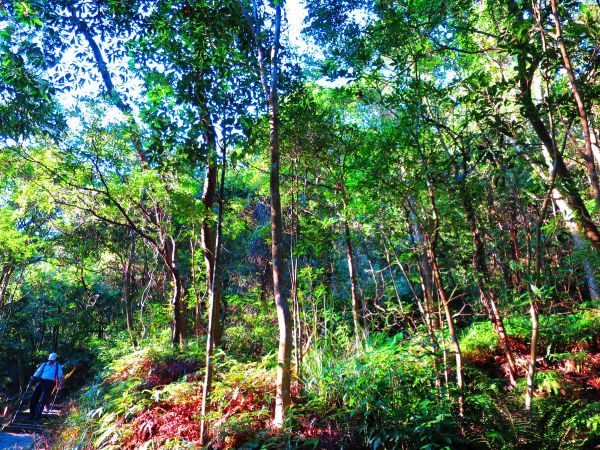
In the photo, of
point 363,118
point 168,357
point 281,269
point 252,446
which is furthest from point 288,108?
point 363,118

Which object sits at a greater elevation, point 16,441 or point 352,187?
point 352,187

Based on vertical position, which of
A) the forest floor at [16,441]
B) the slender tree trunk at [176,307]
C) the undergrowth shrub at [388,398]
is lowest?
the forest floor at [16,441]

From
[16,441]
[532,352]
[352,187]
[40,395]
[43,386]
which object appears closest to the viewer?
[532,352]

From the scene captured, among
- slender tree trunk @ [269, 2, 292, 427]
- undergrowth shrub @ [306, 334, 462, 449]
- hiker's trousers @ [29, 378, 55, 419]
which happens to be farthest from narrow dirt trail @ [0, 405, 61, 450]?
undergrowth shrub @ [306, 334, 462, 449]

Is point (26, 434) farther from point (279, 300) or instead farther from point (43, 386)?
point (279, 300)

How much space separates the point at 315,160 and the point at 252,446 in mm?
3903

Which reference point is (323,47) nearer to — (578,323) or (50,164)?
(50,164)

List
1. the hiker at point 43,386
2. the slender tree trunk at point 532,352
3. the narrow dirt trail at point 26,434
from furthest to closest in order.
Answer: the hiker at point 43,386
the narrow dirt trail at point 26,434
the slender tree trunk at point 532,352

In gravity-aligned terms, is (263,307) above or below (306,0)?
below

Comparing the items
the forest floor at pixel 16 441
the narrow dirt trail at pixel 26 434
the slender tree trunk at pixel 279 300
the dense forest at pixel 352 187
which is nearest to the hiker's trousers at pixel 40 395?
the narrow dirt trail at pixel 26 434

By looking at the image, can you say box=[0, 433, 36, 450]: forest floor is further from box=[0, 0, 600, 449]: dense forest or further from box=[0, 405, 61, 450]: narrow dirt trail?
box=[0, 0, 600, 449]: dense forest

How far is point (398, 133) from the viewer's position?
15.1 feet

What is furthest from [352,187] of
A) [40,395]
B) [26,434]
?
[40,395]

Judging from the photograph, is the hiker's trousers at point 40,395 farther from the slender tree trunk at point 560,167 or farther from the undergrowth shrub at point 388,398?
the slender tree trunk at point 560,167
